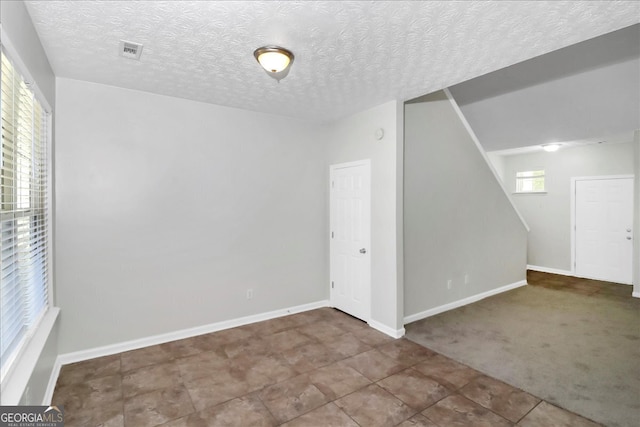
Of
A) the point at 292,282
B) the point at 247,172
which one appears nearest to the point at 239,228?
the point at 247,172

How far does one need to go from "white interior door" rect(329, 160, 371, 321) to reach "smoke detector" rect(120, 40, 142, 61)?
2585 mm

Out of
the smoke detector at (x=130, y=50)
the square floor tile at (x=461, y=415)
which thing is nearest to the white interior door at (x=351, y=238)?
the square floor tile at (x=461, y=415)

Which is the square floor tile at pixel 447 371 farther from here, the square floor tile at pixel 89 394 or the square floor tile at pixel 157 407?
the square floor tile at pixel 89 394

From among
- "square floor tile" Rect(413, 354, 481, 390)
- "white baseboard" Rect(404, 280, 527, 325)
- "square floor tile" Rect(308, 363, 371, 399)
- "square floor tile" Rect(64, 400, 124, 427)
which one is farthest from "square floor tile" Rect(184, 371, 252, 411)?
"white baseboard" Rect(404, 280, 527, 325)

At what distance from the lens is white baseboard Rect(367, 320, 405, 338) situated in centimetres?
363

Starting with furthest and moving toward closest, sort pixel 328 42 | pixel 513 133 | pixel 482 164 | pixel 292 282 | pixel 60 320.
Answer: pixel 513 133
pixel 482 164
pixel 292 282
pixel 60 320
pixel 328 42

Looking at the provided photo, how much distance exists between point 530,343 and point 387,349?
1589 mm

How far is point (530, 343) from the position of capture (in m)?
3.46

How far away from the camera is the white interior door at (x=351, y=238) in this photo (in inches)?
159

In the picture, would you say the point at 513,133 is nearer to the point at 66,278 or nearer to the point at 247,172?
the point at 247,172

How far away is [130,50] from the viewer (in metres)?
2.47

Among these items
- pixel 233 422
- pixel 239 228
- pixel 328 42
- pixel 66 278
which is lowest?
pixel 233 422

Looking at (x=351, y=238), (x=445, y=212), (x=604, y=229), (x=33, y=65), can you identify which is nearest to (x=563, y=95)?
(x=445, y=212)

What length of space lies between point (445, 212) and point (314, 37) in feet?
9.98
